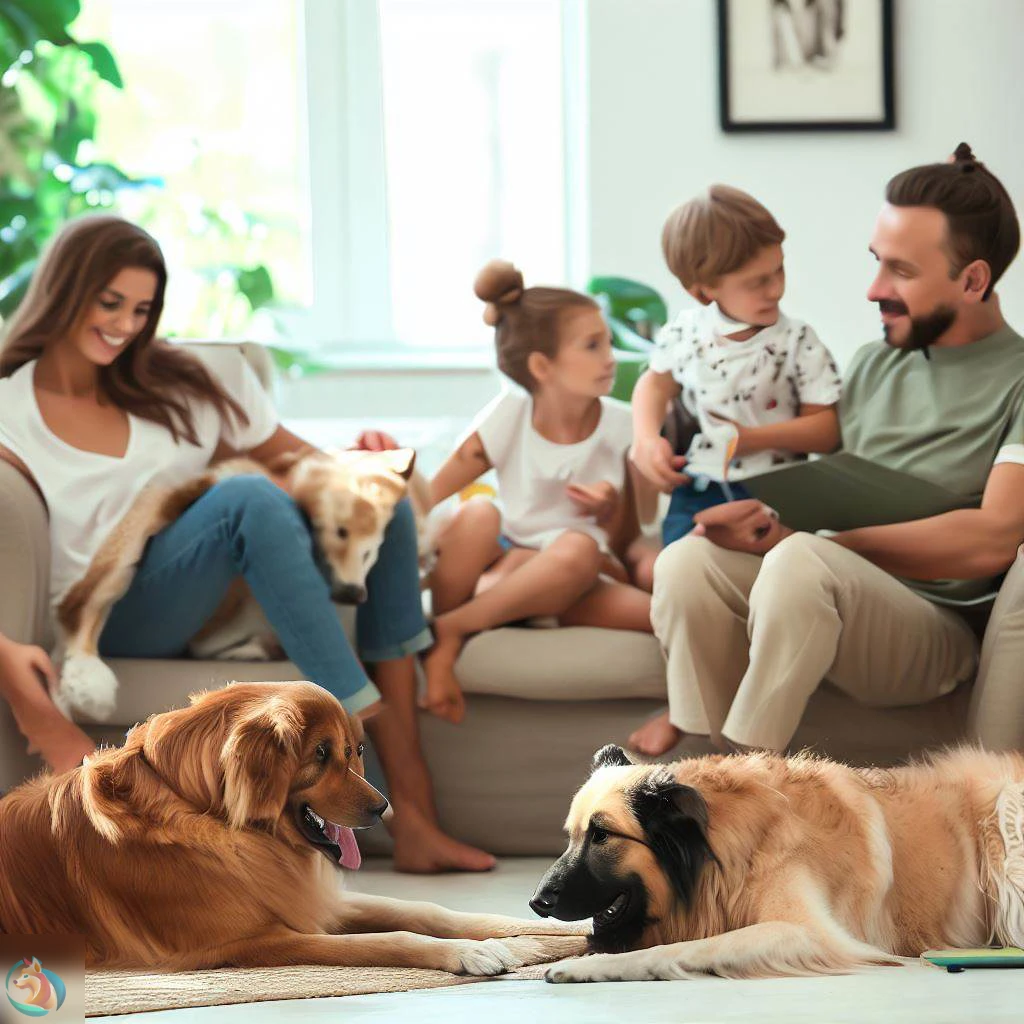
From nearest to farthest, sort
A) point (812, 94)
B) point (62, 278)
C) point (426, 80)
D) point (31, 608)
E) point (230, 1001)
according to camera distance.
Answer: point (230, 1001) < point (31, 608) < point (62, 278) < point (812, 94) < point (426, 80)

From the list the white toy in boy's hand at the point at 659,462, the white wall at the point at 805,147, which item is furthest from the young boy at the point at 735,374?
the white wall at the point at 805,147

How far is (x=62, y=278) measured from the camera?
2326 millimetres

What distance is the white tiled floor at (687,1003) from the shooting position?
4.20ft

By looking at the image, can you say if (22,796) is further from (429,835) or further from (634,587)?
(634,587)

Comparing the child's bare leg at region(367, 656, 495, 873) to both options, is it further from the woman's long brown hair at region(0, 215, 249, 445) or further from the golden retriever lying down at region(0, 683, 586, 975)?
the golden retriever lying down at region(0, 683, 586, 975)

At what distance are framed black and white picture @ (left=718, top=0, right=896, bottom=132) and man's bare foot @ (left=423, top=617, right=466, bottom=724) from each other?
2234mm

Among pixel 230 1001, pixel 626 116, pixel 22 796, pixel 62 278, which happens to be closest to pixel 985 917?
pixel 230 1001

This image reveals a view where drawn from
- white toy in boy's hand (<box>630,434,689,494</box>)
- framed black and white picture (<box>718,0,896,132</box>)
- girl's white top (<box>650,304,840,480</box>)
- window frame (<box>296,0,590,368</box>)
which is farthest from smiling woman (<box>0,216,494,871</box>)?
framed black and white picture (<box>718,0,896,132</box>)

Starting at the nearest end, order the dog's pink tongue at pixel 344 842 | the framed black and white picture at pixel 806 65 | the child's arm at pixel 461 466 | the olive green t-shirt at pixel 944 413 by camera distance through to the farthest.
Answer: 1. the dog's pink tongue at pixel 344 842
2. the olive green t-shirt at pixel 944 413
3. the child's arm at pixel 461 466
4. the framed black and white picture at pixel 806 65

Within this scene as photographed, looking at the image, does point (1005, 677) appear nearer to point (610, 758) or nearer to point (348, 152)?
point (610, 758)

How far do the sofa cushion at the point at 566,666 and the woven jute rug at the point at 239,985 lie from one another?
30.5 inches

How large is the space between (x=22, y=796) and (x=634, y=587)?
1.17 m

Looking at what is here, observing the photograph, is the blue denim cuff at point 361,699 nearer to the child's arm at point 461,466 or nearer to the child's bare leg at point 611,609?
the child's bare leg at point 611,609

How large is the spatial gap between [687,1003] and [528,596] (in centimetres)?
107
